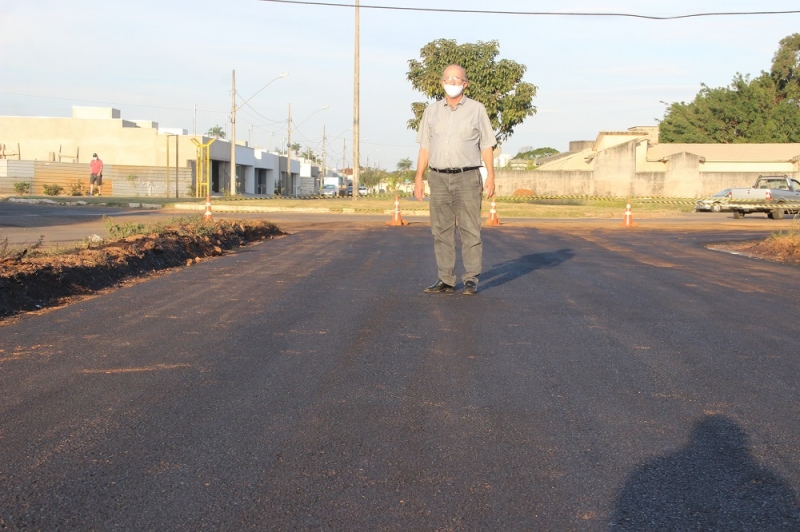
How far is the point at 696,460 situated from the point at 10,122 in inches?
2574

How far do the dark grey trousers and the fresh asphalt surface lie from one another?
365mm

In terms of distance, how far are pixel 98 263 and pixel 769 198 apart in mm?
29648

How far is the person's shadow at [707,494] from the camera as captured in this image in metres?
3.18

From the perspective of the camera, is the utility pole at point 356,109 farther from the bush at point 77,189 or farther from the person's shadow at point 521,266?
the person's shadow at point 521,266

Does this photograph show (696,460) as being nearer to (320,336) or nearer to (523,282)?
(320,336)

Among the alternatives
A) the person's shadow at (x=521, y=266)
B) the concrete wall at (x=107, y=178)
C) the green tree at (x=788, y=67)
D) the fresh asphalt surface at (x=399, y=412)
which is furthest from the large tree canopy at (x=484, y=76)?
the green tree at (x=788, y=67)

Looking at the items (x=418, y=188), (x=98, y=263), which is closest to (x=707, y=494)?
(x=418, y=188)

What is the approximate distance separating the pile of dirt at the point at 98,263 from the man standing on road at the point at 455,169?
358cm

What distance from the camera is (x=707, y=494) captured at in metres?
3.44

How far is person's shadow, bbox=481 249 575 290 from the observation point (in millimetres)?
9969

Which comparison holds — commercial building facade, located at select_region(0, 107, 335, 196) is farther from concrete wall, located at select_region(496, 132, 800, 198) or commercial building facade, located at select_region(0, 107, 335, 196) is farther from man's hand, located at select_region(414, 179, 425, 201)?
man's hand, located at select_region(414, 179, 425, 201)

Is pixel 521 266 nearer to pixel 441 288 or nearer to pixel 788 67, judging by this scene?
pixel 441 288

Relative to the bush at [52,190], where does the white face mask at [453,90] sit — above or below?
above

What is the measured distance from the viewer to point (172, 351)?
5.82 m
